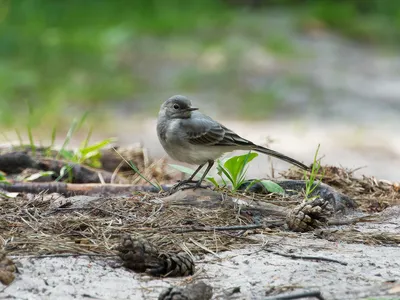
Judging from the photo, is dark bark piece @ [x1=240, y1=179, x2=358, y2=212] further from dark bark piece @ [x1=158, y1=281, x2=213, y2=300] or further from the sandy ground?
dark bark piece @ [x1=158, y1=281, x2=213, y2=300]

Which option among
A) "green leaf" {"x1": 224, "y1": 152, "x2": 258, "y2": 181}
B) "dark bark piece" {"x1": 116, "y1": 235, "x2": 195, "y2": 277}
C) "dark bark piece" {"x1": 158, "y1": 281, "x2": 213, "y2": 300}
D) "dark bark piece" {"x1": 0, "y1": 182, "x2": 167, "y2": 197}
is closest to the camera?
"dark bark piece" {"x1": 158, "y1": 281, "x2": 213, "y2": 300}

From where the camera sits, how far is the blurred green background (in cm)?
1245

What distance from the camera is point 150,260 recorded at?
395cm

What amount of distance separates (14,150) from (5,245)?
252cm

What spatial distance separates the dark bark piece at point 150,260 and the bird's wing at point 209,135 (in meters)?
1.55

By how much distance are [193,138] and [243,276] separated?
1.65 m

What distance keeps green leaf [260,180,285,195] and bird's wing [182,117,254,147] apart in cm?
32

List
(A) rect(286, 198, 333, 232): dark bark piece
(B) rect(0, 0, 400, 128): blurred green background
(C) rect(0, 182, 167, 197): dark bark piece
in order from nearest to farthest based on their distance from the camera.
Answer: (A) rect(286, 198, 333, 232): dark bark piece → (C) rect(0, 182, 167, 197): dark bark piece → (B) rect(0, 0, 400, 128): blurred green background

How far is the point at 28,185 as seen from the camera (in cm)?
558

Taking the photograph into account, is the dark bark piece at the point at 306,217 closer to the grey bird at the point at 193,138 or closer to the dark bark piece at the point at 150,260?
the grey bird at the point at 193,138

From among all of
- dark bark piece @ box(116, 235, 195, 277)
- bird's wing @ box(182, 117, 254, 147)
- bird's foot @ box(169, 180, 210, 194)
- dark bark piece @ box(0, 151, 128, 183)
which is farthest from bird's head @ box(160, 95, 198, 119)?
dark bark piece @ box(116, 235, 195, 277)

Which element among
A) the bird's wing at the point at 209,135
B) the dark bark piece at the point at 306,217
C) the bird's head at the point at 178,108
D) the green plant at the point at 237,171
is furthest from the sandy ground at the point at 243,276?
the bird's head at the point at 178,108

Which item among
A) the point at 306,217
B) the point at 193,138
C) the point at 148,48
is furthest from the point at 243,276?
the point at 148,48

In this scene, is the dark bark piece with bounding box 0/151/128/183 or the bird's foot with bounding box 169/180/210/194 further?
the dark bark piece with bounding box 0/151/128/183
